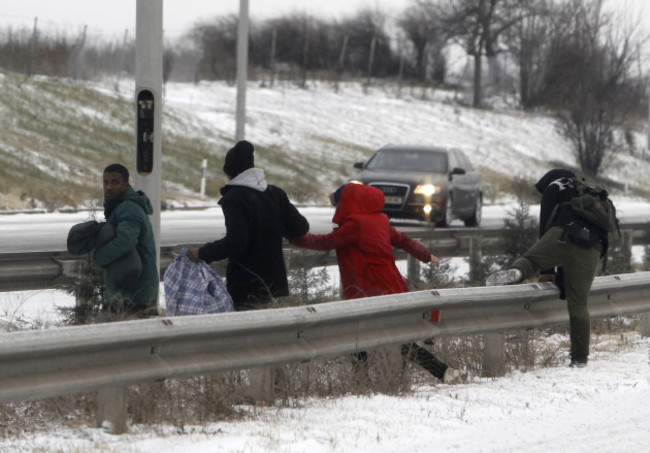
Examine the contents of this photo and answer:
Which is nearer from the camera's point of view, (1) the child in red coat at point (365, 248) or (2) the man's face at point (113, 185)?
(2) the man's face at point (113, 185)

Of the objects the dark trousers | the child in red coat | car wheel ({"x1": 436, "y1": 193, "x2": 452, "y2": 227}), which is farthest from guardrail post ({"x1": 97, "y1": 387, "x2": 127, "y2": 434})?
car wheel ({"x1": 436, "y1": 193, "x2": 452, "y2": 227})

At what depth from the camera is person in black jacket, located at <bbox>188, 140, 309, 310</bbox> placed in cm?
700

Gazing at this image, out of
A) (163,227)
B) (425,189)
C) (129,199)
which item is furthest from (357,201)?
(163,227)

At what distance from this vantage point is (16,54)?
39250 millimetres

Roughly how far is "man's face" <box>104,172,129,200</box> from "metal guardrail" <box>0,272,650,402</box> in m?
1.38

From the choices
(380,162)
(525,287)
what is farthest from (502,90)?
(525,287)

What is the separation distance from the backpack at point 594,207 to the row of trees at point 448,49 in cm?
4239

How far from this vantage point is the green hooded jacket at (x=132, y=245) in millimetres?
7110

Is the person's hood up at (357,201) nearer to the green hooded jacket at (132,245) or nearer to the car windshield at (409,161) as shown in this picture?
the green hooded jacket at (132,245)

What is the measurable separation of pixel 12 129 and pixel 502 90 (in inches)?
1613

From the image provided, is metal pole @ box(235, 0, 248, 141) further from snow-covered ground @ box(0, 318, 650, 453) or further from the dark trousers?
snow-covered ground @ box(0, 318, 650, 453)

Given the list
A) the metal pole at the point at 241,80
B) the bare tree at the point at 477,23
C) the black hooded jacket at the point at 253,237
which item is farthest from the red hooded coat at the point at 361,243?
the bare tree at the point at 477,23

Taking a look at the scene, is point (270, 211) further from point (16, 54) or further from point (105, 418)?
point (16, 54)

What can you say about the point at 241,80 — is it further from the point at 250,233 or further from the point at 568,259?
the point at 250,233
